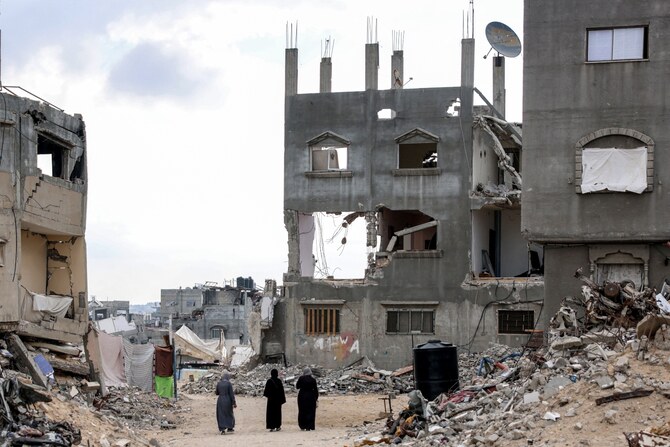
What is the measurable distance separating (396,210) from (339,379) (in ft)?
20.7

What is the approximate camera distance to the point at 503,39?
37.1 metres

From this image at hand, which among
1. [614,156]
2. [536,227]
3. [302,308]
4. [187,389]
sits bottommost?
[187,389]

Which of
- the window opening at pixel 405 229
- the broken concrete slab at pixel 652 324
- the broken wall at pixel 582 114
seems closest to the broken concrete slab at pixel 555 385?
the broken concrete slab at pixel 652 324

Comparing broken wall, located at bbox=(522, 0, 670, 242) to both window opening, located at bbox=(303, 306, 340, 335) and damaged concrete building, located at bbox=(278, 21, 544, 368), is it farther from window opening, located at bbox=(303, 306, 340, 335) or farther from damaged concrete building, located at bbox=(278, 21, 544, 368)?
window opening, located at bbox=(303, 306, 340, 335)

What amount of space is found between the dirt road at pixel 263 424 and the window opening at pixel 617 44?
32.3 ft

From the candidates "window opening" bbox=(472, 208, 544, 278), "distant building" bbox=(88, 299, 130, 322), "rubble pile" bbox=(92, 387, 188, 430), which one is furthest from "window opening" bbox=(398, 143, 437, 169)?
"distant building" bbox=(88, 299, 130, 322)

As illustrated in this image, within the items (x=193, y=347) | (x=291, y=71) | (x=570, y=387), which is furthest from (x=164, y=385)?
(x=193, y=347)

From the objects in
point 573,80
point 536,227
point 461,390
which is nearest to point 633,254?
point 536,227

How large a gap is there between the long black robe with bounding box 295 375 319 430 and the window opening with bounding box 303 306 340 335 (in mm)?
12664

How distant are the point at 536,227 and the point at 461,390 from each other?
227 inches

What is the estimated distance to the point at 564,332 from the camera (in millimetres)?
20594

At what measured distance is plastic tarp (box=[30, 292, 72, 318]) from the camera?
24188mm

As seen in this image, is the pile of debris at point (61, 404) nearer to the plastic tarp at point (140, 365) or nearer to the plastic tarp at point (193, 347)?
the plastic tarp at point (140, 365)

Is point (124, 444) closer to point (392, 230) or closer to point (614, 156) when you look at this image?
point (614, 156)
